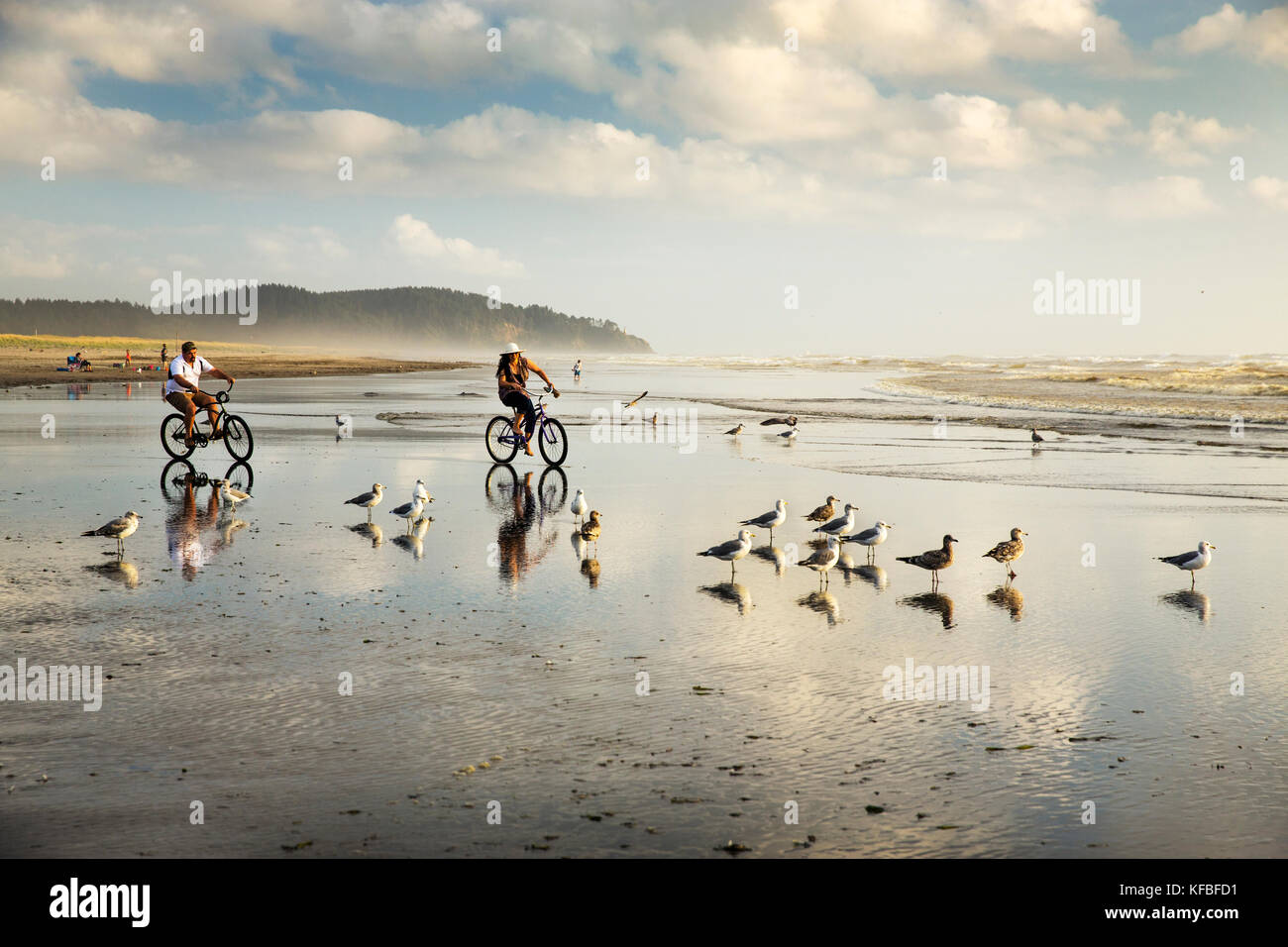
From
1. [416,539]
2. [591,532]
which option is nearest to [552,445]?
[416,539]

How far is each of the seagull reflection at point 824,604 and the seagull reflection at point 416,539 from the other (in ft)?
14.2

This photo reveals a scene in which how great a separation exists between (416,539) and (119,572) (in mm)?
3299

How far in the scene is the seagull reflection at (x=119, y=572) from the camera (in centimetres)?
962

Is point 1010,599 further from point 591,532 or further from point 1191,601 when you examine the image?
point 591,532

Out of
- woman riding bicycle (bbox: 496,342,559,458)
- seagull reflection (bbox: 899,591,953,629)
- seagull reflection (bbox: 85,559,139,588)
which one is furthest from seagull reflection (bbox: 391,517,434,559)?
woman riding bicycle (bbox: 496,342,559,458)

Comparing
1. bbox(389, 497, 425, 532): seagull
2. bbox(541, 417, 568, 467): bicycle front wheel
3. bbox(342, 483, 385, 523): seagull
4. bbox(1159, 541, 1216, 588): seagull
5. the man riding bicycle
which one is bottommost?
bbox(1159, 541, 1216, 588): seagull

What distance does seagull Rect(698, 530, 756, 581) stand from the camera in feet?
34.6

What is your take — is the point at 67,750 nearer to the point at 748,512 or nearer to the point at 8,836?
the point at 8,836

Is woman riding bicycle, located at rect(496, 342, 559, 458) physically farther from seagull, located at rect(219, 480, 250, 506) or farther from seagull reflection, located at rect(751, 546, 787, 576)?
seagull reflection, located at rect(751, 546, 787, 576)

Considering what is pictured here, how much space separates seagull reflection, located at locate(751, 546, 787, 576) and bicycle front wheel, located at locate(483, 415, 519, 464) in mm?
9302

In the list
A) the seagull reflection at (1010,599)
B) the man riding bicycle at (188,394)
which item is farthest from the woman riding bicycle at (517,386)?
the seagull reflection at (1010,599)

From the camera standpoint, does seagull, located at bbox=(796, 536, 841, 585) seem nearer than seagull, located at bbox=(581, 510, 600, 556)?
Yes

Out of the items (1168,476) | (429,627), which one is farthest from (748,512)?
(1168,476)
